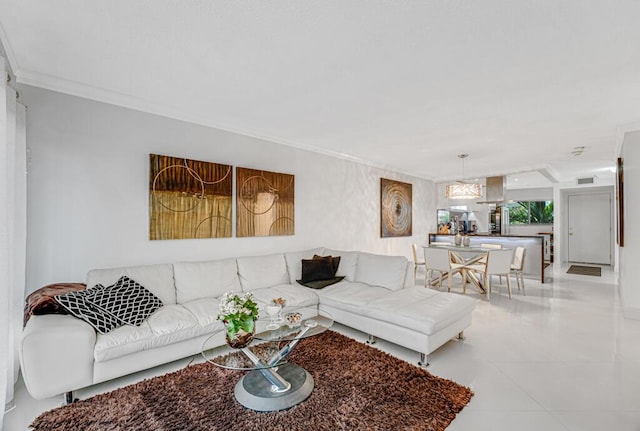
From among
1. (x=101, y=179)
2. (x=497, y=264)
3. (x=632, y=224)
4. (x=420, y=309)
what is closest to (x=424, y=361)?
(x=420, y=309)

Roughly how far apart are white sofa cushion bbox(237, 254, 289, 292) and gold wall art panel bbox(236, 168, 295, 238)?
0.42m

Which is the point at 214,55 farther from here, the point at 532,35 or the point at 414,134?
the point at 414,134

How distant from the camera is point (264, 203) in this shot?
4.22 meters

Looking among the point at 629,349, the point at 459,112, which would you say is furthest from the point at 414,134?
the point at 629,349

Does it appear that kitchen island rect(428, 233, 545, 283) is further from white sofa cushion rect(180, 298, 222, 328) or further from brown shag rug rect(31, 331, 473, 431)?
white sofa cushion rect(180, 298, 222, 328)

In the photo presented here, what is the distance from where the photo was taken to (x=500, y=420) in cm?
192

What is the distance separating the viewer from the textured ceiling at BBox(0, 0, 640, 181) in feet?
5.92

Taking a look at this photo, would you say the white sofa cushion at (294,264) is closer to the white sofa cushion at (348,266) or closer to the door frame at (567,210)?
the white sofa cushion at (348,266)

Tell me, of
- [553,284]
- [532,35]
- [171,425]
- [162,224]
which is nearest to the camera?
[171,425]

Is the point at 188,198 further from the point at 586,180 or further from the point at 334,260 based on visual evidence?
the point at 586,180

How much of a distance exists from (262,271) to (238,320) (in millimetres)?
1735

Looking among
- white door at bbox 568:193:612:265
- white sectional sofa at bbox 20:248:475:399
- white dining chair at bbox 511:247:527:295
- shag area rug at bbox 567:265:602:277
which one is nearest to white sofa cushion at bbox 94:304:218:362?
white sectional sofa at bbox 20:248:475:399

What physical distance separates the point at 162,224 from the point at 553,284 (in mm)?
7012

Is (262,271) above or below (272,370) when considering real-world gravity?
above
